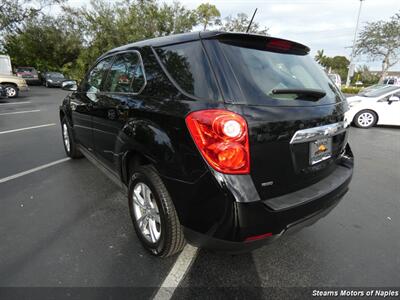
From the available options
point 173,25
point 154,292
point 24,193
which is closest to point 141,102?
point 154,292

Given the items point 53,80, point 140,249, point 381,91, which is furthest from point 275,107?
point 53,80

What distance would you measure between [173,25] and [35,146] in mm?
25411

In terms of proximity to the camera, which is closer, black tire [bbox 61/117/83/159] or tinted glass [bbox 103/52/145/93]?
tinted glass [bbox 103/52/145/93]

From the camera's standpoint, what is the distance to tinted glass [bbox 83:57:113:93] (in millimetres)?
3148

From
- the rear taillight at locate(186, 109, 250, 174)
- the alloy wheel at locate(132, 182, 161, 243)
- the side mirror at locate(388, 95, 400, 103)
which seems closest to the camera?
the rear taillight at locate(186, 109, 250, 174)

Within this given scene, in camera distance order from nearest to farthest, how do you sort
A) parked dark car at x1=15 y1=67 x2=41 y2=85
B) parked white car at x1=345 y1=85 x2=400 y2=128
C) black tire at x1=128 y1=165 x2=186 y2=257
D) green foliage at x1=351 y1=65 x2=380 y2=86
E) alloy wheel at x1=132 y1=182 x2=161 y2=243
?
black tire at x1=128 y1=165 x2=186 y2=257 < alloy wheel at x1=132 y1=182 x2=161 y2=243 < parked white car at x1=345 y1=85 x2=400 y2=128 < parked dark car at x1=15 y1=67 x2=41 y2=85 < green foliage at x1=351 y1=65 x2=380 y2=86

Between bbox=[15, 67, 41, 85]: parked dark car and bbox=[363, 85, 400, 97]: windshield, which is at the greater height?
bbox=[363, 85, 400, 97]: windshield

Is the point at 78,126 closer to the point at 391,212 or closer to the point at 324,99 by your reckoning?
Result: the point at 324,99

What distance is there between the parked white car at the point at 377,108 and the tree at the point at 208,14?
2797 centimetres

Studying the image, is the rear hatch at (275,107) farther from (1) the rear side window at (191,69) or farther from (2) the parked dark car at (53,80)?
(2) the parked dark car at (53,80)

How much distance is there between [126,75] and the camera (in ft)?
8.45

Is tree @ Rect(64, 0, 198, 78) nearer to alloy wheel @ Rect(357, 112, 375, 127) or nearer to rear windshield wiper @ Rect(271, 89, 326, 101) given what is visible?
alloy wheel @ Rect(357, 112, 375, 127)

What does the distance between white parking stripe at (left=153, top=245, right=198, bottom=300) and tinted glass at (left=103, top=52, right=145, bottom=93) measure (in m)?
1.53

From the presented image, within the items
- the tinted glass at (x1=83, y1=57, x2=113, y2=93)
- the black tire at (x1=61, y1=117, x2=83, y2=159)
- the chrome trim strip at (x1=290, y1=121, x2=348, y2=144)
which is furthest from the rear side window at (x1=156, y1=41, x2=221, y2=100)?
the black tire at (x1=61, y1=117, x2=83, y2=159)
